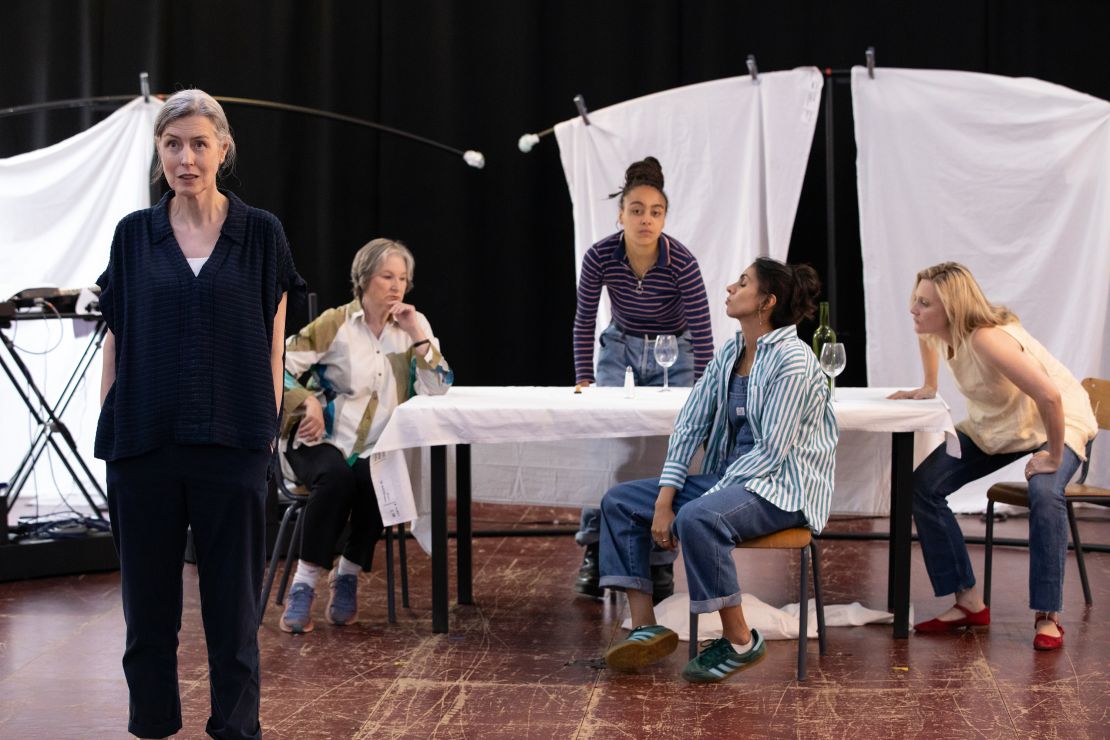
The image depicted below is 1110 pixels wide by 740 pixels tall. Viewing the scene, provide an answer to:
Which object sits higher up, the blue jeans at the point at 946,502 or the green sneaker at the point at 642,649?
the blue jeans at the point at 946,502

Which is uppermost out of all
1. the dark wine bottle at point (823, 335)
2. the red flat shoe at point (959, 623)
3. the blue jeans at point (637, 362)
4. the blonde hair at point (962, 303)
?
the blonde hair at point (962, 303)

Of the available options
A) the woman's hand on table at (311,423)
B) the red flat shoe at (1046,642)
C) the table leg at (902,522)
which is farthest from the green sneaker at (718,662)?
the woman's hand on table at (311,423)

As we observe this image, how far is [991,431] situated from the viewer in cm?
379

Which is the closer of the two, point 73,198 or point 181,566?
point 181,566

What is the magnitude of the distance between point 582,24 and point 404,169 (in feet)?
3.59

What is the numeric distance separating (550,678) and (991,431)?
4.91 ft

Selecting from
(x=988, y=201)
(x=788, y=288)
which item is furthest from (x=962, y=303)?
(x=988, y=201)

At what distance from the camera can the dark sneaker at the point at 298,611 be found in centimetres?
379

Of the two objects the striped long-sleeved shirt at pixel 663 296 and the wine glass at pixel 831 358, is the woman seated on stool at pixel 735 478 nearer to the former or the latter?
the wine glass at pixel 831 358

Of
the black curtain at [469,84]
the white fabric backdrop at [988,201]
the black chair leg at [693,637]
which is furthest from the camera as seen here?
the black curtain at [469,84]

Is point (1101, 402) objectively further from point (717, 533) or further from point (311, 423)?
point (311, 423)

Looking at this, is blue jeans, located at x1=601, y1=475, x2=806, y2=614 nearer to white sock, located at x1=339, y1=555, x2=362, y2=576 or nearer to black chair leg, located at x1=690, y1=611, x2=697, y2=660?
black chair leg, located at x1=690, y1=611, x2=697, y2=660

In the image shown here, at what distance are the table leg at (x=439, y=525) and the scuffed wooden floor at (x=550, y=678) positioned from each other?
145 mm

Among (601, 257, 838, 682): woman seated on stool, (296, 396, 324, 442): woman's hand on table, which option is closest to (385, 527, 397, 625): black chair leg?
(296, 396, 324, 442): woman's hand on table
